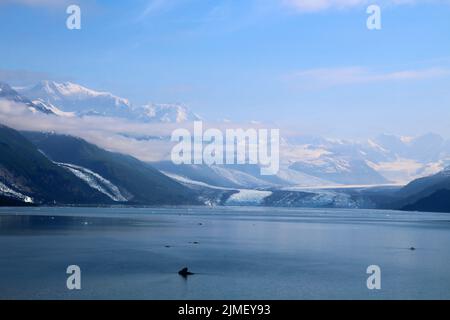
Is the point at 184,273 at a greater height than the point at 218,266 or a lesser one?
lesser

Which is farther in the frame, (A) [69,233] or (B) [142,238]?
(A) [69,233]

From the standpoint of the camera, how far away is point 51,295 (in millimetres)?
52500

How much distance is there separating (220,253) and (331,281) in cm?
2798

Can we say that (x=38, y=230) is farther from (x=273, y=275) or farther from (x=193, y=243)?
(x=273, y=275)

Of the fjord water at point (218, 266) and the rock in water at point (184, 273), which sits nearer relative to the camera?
the fjord water at point (218, 266)

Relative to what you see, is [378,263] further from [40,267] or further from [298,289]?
[40,267]

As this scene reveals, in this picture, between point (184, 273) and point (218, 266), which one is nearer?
point (184, 273)

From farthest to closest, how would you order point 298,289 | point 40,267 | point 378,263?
point 378,263 → point 40,267 → point 298,289

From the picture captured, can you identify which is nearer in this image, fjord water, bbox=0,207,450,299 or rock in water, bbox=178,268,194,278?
fjord water, bbox=0,207,450,299

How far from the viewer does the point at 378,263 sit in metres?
80.0

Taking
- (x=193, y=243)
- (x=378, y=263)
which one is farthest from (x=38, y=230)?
(x=378, y=263)
